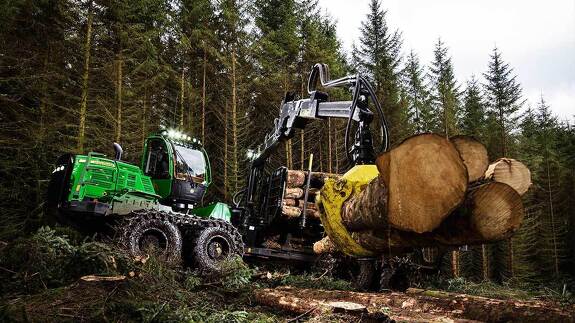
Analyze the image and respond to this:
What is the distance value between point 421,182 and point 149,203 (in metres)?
6.65

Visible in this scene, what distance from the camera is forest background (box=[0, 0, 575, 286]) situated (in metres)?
12.4

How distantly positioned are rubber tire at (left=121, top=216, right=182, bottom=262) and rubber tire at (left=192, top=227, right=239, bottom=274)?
0.35 metres

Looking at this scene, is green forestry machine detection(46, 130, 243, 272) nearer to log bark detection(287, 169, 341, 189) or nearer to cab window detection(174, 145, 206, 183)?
cab window detection(174, 145, 206, 183)

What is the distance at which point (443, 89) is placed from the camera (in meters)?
23.2

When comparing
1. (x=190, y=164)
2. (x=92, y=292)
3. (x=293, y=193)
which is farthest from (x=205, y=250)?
(x=92, y=292)

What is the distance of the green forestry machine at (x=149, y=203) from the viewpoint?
770cm

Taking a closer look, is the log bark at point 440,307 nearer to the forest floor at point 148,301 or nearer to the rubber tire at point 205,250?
the forest floor at point 148,301

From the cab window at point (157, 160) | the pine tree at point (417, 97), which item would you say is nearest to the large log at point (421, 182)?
the cab window at point (157, 160)

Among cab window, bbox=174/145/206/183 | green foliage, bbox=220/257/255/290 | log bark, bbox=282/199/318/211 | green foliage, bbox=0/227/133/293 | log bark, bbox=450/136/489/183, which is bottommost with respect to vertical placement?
green foliage, bbox=220/257/255/290

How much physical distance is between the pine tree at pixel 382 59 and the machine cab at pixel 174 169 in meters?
16.0

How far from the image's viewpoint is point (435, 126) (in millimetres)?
25375

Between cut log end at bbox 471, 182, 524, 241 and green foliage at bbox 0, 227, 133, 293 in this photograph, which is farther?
green foliage at bbox 0, 227, 133, 293

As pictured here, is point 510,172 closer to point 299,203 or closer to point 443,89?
point 299,203

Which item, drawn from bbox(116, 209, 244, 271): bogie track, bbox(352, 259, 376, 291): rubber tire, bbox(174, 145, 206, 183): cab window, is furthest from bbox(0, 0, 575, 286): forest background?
bbox(352, 259, 376, 291): rubber tire
